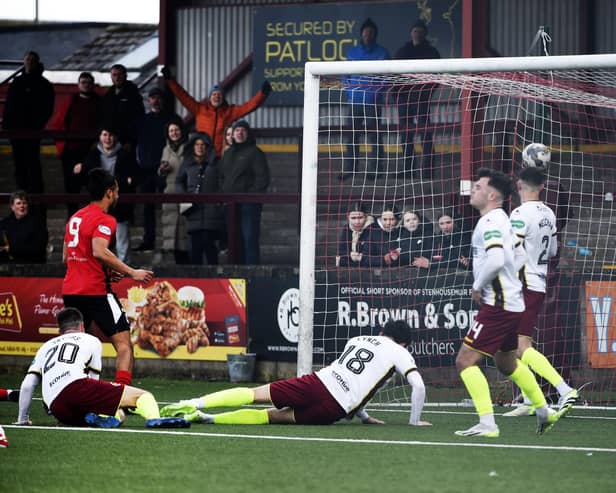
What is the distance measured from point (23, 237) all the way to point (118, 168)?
58.5 inches

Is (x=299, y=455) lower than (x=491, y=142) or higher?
lower

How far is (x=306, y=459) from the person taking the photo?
296 inches

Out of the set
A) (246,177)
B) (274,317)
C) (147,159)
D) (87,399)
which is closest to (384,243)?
(274,317)

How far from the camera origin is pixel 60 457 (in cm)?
756

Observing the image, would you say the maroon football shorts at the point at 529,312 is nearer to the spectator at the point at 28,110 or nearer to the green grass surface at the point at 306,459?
the green grass surface at the point at 306,459

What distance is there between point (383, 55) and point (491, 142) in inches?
111

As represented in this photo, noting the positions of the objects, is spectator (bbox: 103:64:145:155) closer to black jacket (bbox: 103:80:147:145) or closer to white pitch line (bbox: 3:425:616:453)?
black jacket (bbox: 103:80:147:145)

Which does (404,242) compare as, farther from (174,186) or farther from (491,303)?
(491,303)

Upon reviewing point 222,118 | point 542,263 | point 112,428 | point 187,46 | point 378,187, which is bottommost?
point 112,428

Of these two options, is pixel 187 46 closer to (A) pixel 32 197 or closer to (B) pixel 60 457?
(A) pixel 32 197

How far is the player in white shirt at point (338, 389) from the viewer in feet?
29.7

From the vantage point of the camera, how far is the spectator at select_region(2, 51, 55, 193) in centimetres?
1688

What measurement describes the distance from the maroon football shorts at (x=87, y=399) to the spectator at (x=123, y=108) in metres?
7.55

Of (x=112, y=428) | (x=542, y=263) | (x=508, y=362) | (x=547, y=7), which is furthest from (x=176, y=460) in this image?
(x=547, y=7)
